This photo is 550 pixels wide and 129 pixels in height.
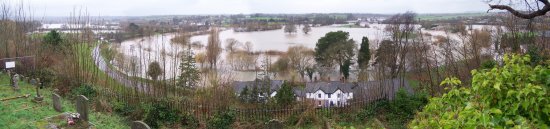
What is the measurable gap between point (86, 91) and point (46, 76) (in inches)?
111

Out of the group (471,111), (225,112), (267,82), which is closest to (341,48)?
(267,82)

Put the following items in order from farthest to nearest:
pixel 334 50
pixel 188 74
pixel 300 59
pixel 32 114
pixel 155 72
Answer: pixel 300 59
pixel 334 50
pixel 188 74
pixel 155 72
pixel 32 114

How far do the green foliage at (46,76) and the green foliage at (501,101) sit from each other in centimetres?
1404

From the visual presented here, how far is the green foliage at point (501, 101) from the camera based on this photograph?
225cm

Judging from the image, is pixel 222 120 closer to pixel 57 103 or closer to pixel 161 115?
pixel 161 115

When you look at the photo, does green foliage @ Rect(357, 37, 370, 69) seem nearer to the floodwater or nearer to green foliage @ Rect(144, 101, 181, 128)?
the floodwater

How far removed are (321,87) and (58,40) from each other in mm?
12704

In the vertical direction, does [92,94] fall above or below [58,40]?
below

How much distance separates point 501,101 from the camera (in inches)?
107

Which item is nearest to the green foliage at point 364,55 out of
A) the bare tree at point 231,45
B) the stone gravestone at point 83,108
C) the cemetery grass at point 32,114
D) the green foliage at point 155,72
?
the bare tree at point 231,45

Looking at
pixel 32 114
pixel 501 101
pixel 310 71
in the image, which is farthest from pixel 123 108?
pixel 310 71

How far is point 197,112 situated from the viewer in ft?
37.9

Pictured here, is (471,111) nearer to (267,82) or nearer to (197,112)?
(197,112)

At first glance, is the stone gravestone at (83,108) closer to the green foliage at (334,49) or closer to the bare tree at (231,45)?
the green foliage at (334,49)
